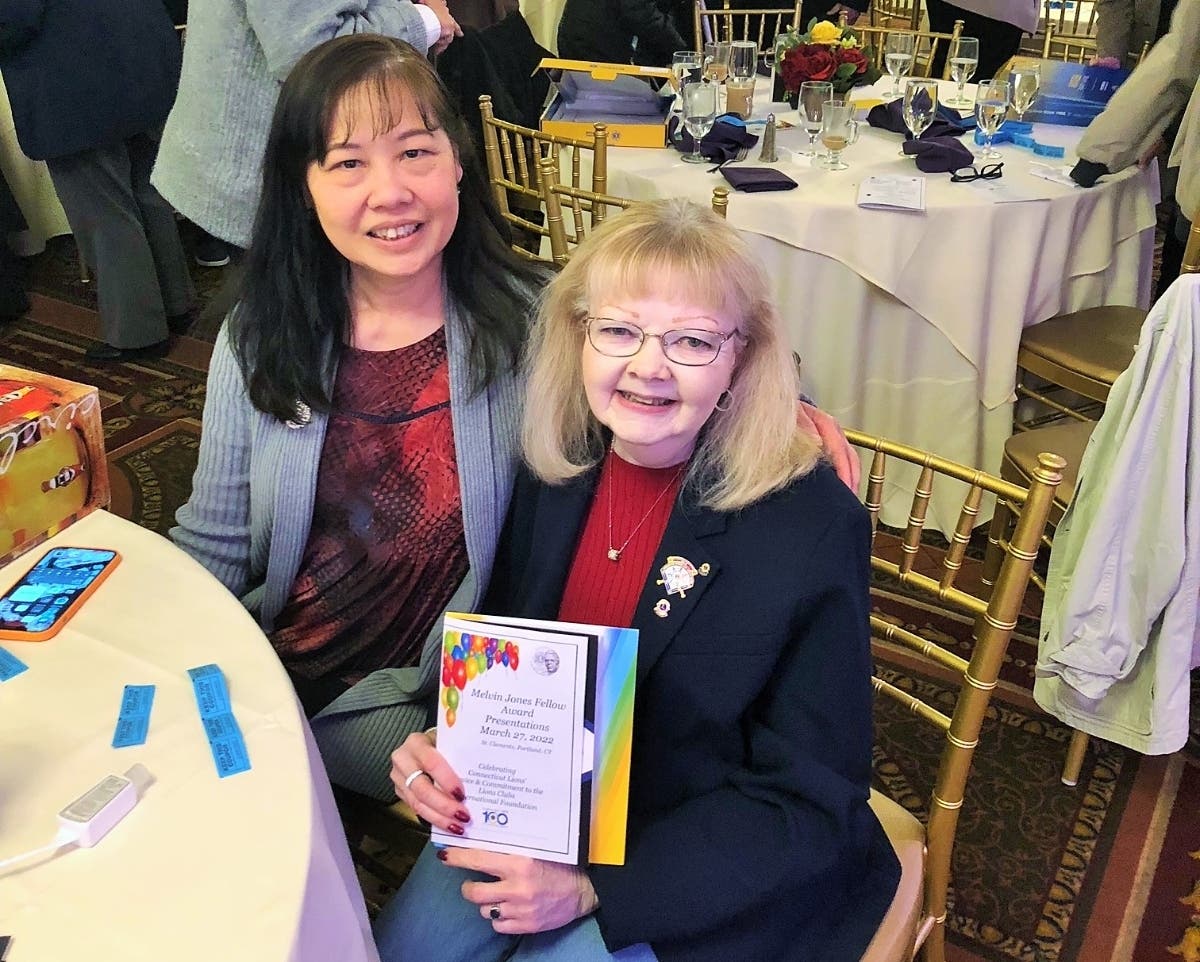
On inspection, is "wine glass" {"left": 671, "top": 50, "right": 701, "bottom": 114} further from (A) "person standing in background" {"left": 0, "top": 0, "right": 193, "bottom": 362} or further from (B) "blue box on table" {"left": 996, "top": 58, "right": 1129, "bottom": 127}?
(A) "person standing in background" {"left": 0, "top": 0, "right": 193, "bottom": 362}

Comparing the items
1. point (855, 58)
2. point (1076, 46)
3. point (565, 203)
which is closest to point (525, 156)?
point (565, 203)

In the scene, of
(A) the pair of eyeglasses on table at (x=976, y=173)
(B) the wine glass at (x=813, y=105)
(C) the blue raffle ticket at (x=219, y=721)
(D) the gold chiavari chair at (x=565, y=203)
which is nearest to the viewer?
(C) the blue raffle ticket at (x=219, y=721)

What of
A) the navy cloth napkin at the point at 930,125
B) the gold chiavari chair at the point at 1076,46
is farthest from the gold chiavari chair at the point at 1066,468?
the gold chiavari chair at the point at 1076,46

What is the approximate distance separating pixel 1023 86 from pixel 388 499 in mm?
2158

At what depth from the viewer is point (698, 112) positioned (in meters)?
2.50

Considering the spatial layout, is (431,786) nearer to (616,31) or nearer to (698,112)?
(698,112)

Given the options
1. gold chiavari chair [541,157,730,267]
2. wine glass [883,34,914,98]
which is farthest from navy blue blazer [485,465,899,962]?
wine glass [883,34,914,98]

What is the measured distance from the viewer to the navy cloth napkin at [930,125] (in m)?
2.65

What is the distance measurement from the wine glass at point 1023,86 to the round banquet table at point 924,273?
164mm

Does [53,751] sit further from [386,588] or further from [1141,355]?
[1141,355]

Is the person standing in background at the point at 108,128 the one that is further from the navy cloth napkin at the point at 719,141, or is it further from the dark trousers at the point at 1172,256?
the dark trousers at the point at 1172,256

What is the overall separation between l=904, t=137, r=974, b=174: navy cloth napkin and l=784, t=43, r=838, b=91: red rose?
375 millimetres

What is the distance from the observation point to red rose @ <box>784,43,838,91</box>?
2.66m

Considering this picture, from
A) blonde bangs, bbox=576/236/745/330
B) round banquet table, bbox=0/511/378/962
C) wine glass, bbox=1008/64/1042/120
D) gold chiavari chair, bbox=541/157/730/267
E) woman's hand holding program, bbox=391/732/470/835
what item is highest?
wine glass, bbox=1008/64/1042/120
